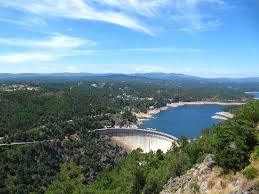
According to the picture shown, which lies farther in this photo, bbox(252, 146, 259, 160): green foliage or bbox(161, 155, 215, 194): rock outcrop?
bbox(161, 155, 215, 194): rock outcrop

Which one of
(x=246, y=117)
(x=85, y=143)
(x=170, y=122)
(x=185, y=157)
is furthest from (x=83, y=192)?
(x=170, y=122)

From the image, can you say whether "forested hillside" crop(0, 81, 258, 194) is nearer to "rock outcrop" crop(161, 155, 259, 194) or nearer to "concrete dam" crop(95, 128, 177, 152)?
"rock outcrop" crop(161, 155, 259, 194)

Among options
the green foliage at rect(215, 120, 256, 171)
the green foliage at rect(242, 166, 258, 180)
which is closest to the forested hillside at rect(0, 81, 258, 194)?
the green foliage at rect(215, 120, 256, 171)

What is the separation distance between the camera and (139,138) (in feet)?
448

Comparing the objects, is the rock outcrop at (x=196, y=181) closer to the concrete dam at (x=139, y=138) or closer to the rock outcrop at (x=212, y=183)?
the rock outcrop at (x=212, y=183)

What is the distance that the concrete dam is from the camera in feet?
427

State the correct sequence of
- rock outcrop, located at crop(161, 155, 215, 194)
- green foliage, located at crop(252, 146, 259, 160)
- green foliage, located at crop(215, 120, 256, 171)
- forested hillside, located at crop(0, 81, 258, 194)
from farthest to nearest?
forested hillside, located at crop(0, 81, 258, 194) → rock outcrop, located at crop(161, 155, 215, 194) → green foliage, located at crop(215, 120, 256, 171) → green foliage, located at crop(252, 146, 259, 160)

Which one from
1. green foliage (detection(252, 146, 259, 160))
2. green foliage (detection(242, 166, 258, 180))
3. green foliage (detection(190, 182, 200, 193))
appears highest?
green foliage (detection(252, 146, 259, 160))

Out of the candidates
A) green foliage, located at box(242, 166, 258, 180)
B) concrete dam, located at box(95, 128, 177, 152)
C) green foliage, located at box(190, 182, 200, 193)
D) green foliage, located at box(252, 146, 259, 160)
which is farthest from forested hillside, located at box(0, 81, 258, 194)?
concrete dam, located at box(95, 128, 177, 152)

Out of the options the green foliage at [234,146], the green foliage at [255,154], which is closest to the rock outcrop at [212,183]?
the green foliage at [234,146]

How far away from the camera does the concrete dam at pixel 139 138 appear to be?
427ft

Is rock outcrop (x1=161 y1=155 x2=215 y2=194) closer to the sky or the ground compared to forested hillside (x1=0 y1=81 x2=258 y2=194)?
closer to the sky

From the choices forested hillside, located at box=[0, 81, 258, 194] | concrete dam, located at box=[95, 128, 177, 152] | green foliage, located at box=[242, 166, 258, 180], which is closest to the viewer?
green foliage, located at box=[242, 166, 258, 180]

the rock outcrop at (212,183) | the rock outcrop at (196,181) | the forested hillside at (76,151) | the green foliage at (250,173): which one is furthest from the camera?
the forested hillside at (76,151)
